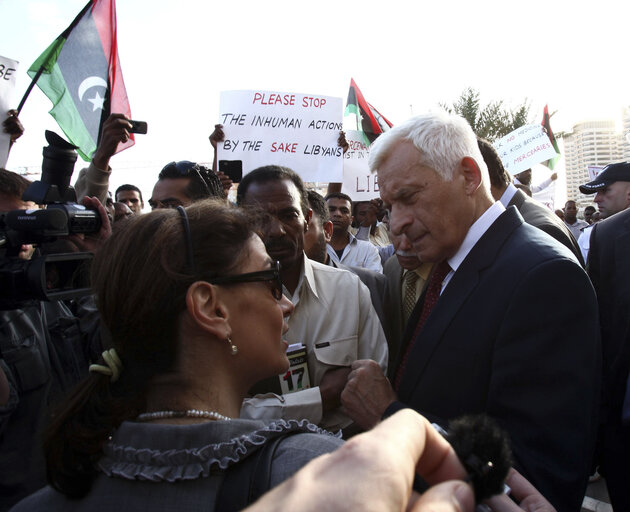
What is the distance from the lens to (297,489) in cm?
52

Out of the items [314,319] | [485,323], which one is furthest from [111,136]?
[485,323]

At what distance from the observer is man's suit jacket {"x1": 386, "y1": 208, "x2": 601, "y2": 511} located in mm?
1429

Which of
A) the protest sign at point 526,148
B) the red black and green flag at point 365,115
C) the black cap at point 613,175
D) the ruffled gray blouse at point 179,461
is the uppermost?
the red black and green flag at point 365,115

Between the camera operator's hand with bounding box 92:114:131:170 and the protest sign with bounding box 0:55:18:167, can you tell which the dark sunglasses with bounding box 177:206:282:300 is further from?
the protest sign with bounding box 0:55:18:167

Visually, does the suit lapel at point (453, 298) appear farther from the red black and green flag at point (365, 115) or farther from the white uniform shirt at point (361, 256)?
the red black and green flag at point (365, 115)

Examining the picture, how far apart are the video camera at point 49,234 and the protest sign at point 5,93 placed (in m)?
2.01

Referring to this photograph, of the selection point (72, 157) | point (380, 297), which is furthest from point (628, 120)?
point (72, 157)

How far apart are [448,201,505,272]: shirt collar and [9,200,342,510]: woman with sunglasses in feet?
2.83

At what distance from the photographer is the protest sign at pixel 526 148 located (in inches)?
248

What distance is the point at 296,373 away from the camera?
7.00ft

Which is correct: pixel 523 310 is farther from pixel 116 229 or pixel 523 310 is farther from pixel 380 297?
pixel 380 297

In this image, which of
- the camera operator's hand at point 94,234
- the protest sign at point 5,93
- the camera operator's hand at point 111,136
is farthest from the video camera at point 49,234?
the protest sign at point 5,93

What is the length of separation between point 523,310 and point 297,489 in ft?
3.96

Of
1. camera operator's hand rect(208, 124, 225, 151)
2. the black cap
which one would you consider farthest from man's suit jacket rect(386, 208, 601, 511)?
the black cap
